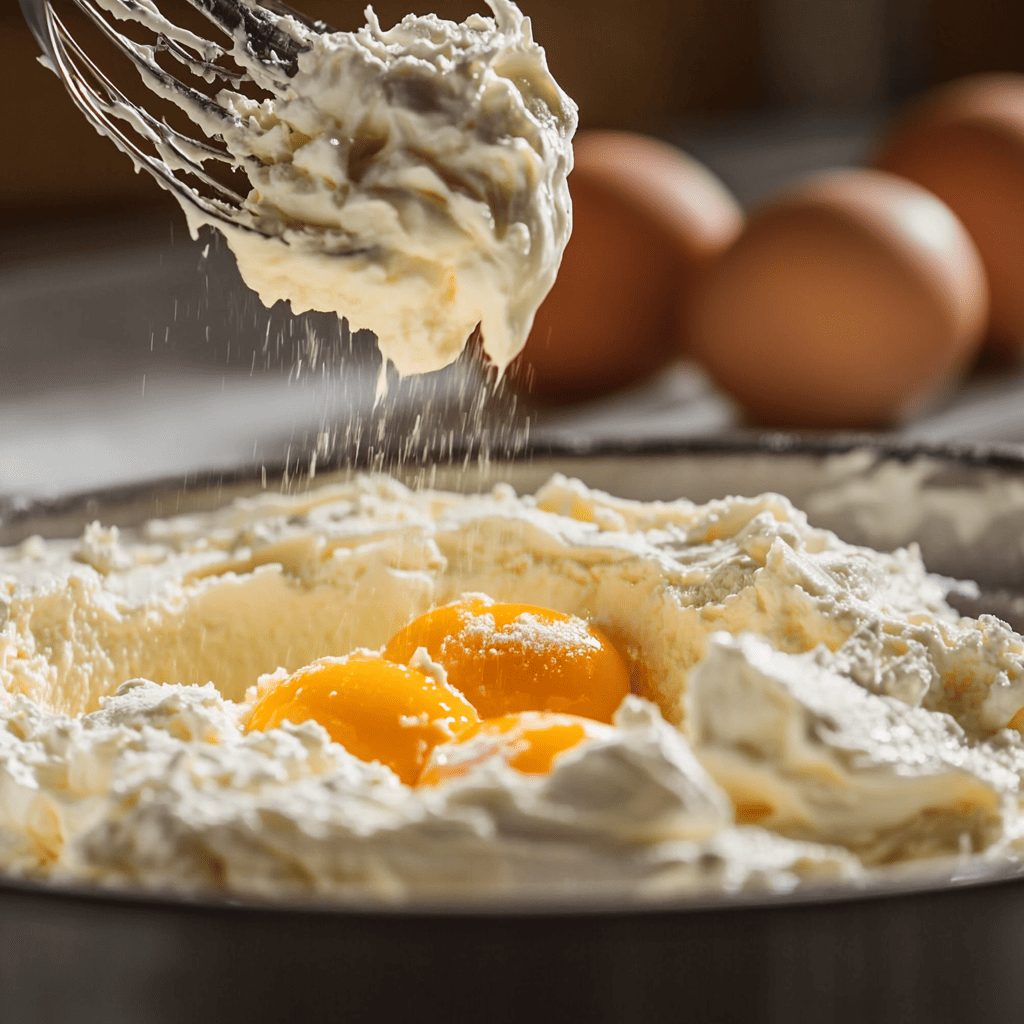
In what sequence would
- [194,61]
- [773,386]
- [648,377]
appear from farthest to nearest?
[648,377] < [773,386] < [194,61]

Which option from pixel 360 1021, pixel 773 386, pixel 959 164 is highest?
pixel 959 164

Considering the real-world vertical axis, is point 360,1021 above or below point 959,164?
below

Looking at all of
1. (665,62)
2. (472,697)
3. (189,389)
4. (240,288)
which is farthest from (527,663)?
(665,62)

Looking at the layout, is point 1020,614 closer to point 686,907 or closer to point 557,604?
point 557,604

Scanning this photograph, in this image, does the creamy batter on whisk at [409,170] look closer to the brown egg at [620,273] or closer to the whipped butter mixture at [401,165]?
the whipped butter mixture at [401,165]

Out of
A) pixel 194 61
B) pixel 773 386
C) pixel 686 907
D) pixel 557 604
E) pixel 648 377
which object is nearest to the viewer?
pixel 686 907

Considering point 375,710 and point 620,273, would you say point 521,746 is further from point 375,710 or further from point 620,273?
point 620,273

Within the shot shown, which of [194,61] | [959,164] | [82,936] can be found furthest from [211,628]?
[959,164]
